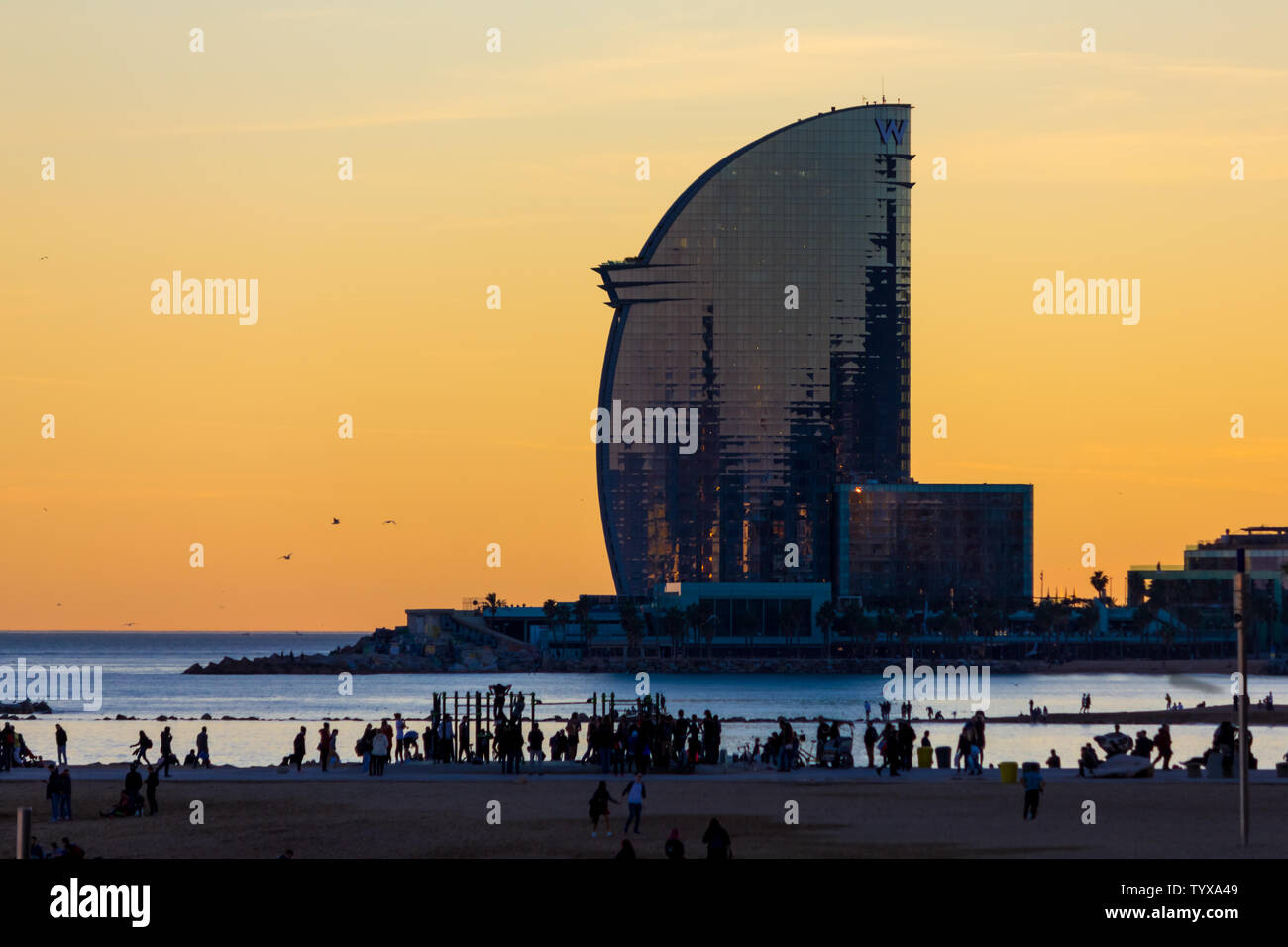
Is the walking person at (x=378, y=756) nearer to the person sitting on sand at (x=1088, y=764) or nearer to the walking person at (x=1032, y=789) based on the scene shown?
the person sitting on sand at (x=1088, y=764)

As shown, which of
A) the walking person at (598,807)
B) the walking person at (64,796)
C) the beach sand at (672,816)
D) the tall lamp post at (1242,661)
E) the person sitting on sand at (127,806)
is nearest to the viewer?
the tall lamp post at (1242,661)

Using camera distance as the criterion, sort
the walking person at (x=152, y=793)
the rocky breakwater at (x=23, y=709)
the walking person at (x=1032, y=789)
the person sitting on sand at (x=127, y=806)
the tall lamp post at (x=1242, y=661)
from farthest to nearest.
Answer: the rocky breakwater at (x=23, y=709)
the walking person at (x=152, y=793)
the person sitting on sand at (x=127, y=806)
the walking person at (x=1032, y=789)
the tall lamp post at (x=1242, y=661)

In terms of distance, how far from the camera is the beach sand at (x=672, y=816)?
37.7 m

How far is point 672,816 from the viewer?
1757 inches

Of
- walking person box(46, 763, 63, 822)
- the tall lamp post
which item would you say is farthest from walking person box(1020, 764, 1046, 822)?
walking person box(46, 763, 63, 822)

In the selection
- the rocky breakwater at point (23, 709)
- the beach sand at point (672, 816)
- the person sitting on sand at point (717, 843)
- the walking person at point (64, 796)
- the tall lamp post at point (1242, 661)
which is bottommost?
the rocky breakwater at point (23, 709)

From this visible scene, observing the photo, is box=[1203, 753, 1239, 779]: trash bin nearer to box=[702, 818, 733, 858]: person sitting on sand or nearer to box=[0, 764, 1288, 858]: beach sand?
box=[0, 764, 1288, 858]: beach sand

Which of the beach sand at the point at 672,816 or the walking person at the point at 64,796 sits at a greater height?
the walking person at the point at 64,796

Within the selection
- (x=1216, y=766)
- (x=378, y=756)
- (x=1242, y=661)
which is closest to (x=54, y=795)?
(x=378, y=756)

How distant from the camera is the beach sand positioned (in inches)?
1485

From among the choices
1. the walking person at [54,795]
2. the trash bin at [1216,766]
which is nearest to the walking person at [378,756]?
the walking person at [54,795]

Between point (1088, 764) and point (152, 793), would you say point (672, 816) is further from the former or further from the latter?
point (1088, 764)
